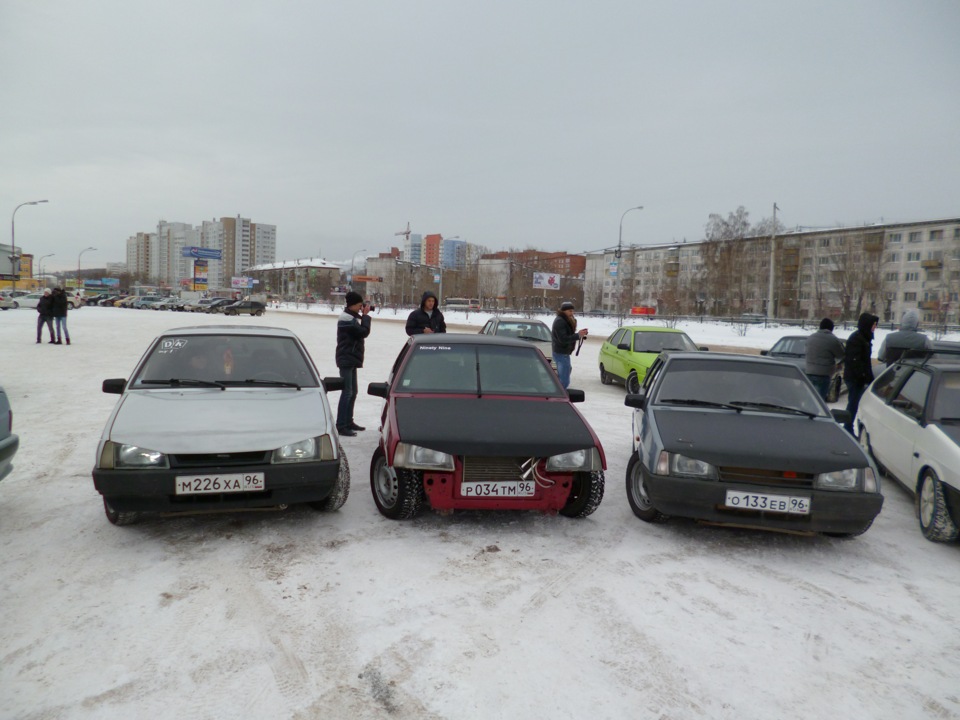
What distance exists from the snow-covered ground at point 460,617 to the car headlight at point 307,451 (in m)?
0.60

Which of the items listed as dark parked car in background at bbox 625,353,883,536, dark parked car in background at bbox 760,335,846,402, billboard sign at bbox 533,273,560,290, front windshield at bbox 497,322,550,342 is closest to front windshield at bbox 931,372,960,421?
dark parked car in background at bbox 625,353,883,536

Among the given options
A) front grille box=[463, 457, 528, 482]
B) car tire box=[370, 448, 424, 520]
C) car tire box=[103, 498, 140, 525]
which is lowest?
car tire box=[103, 498, 140, 525]

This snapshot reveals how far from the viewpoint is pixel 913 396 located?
5906mm

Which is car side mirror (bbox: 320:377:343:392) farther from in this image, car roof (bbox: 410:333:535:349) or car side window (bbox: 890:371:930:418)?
car side window (bbox: 890:371:930:418)

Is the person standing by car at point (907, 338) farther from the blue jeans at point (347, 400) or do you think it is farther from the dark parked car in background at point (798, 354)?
the blue jeans at point (347, 400)

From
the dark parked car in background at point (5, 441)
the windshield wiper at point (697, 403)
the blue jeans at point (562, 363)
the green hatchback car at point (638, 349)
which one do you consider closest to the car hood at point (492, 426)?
the windshield wiper at point (697, 403)

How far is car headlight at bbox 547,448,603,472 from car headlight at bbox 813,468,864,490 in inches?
60.4

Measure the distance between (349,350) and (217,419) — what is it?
10.1 feet

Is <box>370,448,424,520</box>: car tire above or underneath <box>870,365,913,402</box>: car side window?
underneath

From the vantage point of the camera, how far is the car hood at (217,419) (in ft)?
14.0

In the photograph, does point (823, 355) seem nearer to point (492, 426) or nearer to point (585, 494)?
point (585, 494)

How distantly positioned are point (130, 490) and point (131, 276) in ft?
526

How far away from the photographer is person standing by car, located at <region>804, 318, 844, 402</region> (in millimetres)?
8555

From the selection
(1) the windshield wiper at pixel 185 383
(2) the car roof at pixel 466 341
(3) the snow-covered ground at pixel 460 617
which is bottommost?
(3) the snow-covered ground at pixel 460 617
